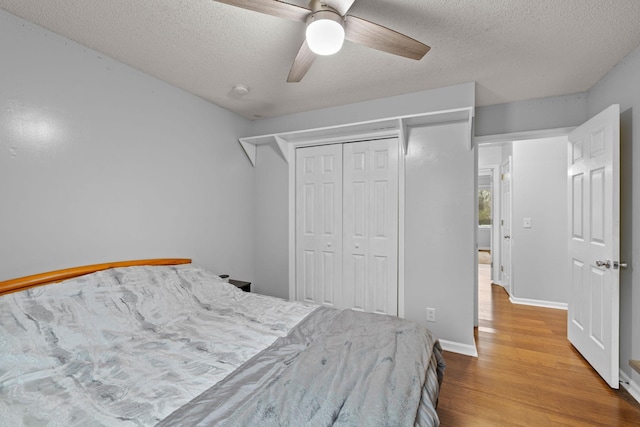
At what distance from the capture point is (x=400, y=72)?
2361 millimetres

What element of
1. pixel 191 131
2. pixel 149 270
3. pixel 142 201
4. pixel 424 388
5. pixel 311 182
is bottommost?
pixel 424 388

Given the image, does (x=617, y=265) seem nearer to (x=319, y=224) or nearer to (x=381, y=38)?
(x=381, y=38)

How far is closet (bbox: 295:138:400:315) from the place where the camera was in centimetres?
290

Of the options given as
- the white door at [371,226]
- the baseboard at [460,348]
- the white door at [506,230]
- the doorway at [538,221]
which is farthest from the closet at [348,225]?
the white door at [506,230]

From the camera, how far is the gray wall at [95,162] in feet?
5.57

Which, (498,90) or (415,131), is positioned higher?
(498,90)

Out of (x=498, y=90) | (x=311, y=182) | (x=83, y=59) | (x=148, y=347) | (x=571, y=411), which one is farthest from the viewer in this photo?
(x=311, y=182)

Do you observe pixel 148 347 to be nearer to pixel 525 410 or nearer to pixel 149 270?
pixel 149 270

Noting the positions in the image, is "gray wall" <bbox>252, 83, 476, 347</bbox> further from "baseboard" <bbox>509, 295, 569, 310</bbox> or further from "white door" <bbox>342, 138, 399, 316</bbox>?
"baseboard" <bbox>509, 295, 569, 310</bbox>

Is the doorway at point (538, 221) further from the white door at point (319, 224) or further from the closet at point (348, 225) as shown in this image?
the white door at point (319, 224)

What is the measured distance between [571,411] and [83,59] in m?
4.03

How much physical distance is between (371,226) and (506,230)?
295 centimetres

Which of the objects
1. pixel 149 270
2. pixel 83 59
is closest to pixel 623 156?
pixel 149 270

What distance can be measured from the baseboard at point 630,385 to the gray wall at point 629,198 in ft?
0.08
